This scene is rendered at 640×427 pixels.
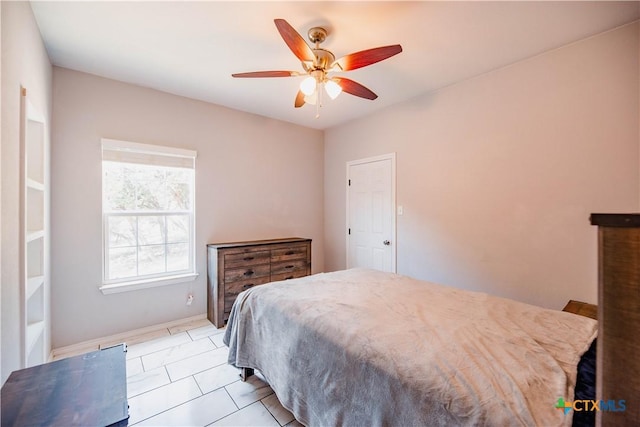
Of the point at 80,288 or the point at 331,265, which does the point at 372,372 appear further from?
the point at 331,265

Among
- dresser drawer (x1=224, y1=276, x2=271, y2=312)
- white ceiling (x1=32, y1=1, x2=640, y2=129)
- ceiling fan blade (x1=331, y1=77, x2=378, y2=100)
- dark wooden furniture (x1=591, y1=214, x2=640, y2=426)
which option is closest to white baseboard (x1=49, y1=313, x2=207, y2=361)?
dresser drawer (x1=224, y1=276, x2=271, y2=312)

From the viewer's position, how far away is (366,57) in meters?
1.80

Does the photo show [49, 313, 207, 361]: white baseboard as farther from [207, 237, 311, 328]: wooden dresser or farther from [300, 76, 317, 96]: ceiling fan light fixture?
[300, 76, 317, 96]: ceiling fan light fixture

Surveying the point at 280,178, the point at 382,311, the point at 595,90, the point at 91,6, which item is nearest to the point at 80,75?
the point at 91,6

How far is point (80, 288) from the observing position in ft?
8.57

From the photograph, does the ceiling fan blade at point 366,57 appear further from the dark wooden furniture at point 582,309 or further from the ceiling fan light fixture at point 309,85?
the dark wooden furniture at point 582,309

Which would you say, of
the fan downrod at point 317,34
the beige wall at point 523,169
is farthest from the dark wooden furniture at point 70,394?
the beige wall at point 523,169

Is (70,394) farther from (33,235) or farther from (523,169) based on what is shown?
(523,169)

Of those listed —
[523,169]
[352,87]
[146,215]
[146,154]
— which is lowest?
[146,215]

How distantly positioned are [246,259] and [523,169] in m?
3.01

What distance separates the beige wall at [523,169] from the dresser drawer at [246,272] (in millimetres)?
1704

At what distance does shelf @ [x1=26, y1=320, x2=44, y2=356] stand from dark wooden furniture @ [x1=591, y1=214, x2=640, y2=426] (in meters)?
2.51

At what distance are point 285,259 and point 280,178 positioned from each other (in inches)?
48.9

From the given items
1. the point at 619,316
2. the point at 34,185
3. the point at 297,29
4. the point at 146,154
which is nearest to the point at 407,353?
the point at 619,316
